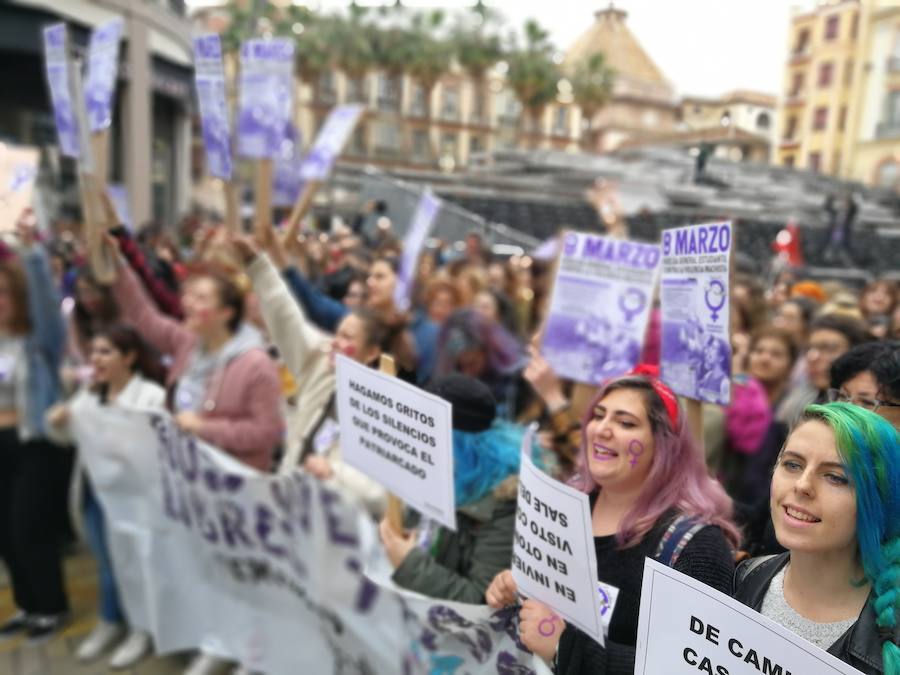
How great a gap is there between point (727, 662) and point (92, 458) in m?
3.16

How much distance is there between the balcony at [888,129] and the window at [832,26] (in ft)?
2.21

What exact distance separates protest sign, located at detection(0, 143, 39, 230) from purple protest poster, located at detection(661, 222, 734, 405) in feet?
7.77

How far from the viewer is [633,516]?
70.7 inches

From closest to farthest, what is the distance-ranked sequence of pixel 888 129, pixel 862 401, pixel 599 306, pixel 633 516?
pixel 633 516 → pixel 862 401 → pixel 599 306 → pixel 888 129

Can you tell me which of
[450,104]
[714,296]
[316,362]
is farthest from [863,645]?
[450,104]

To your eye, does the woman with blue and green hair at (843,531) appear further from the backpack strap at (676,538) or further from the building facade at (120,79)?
the building facade at (120,79)

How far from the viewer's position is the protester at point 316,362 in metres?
2.90

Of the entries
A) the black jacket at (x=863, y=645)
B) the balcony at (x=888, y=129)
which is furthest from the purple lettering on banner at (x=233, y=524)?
the balcony at (x=888, y=129)

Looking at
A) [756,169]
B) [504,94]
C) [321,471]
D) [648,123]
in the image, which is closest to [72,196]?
[648,123]

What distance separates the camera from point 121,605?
365cm

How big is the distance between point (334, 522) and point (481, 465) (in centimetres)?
61

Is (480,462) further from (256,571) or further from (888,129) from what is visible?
(888,129)

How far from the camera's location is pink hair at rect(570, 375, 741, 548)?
177 centimetres

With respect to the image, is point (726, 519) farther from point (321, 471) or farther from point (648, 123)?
point (648, 123)
